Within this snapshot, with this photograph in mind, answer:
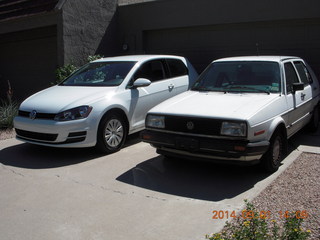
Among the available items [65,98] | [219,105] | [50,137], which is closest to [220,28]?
[65,98]

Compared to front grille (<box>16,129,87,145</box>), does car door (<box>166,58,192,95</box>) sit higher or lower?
higher

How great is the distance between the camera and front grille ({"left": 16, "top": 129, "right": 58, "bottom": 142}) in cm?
599

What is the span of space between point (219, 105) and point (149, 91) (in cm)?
227

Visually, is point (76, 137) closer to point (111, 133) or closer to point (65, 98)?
point (111, 133)

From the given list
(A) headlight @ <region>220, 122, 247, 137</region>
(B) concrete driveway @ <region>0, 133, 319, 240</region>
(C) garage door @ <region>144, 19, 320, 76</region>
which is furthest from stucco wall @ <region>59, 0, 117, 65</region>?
(A) headlight @ <region>220, 122, 247, 137</region>

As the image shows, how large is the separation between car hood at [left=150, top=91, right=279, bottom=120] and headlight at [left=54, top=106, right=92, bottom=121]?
4.16 feet

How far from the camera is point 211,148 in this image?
4.71 meters

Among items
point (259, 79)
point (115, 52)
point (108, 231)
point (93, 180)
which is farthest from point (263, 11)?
point (108, 231)

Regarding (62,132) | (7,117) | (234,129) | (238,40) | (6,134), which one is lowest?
(6,134)

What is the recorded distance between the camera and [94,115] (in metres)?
6.01

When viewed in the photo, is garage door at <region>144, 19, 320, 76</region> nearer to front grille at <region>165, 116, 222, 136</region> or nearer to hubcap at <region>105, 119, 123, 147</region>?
hubcap at <region>105, 119, 123, 147</region>

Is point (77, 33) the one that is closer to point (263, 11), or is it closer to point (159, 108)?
point (263, 11)

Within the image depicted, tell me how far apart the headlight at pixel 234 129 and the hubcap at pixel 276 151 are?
75cm

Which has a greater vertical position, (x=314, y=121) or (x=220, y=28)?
(x=220, y=28)
